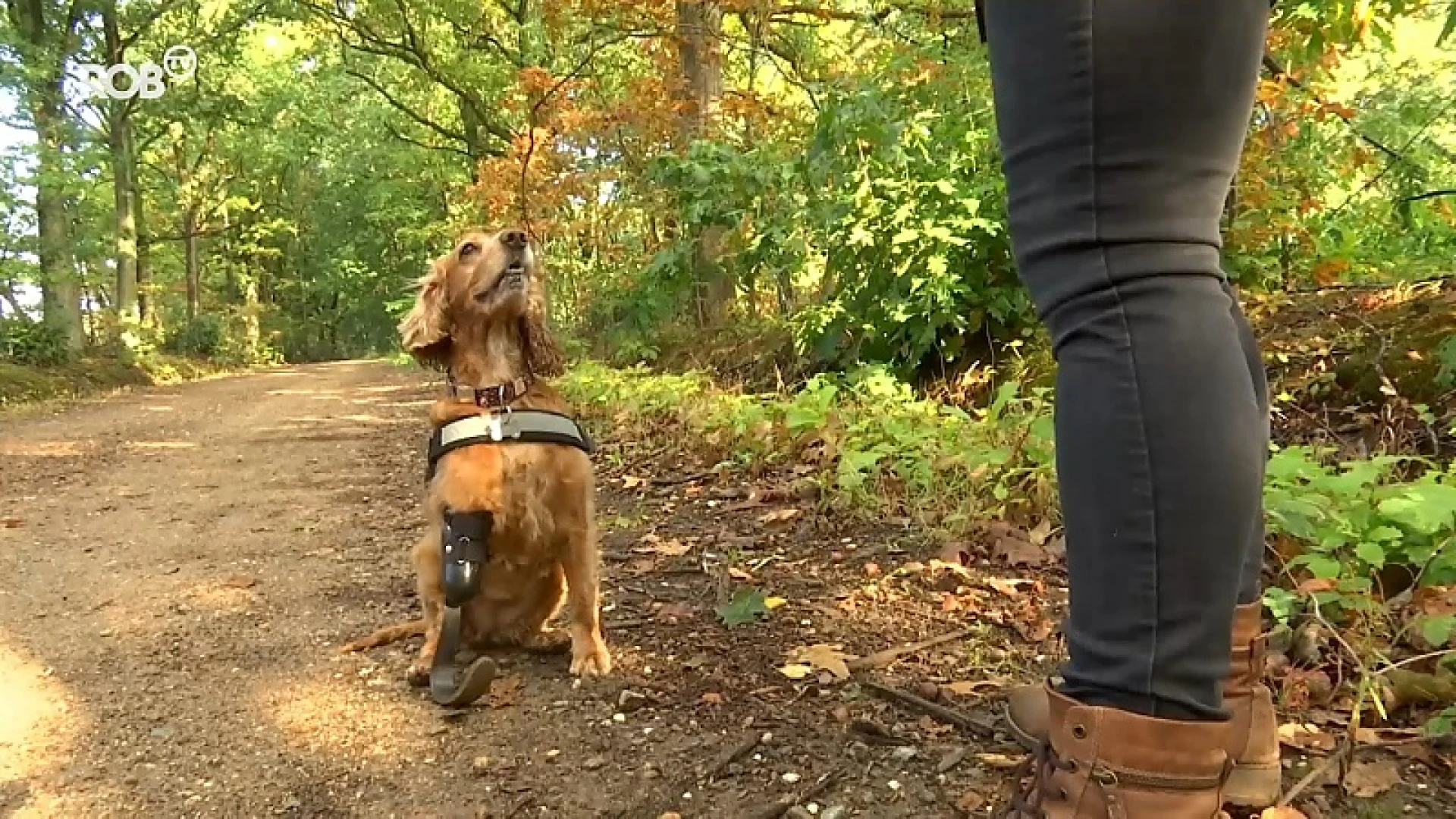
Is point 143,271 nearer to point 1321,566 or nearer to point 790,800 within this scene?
point 790,800

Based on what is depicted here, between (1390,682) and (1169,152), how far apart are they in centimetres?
152

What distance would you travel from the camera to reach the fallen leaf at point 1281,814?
5.40 ft

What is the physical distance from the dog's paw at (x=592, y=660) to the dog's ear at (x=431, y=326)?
3.72 ft

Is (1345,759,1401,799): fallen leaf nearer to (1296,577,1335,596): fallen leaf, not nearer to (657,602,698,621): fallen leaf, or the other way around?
(1296,577,1335,596): fallen leaf

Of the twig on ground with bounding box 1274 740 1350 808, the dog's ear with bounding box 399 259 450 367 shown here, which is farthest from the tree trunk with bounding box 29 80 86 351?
the twig on ground with bounding box 1274 740 1350 808

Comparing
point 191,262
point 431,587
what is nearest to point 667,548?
point 431,587

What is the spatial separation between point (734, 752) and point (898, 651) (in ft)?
2.07

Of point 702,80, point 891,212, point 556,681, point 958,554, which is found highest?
point 702,80

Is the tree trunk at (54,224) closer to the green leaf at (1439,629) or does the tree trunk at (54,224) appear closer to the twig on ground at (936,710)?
the twig on ground at (936,710)

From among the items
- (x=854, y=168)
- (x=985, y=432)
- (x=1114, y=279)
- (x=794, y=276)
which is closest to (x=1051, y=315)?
(x=1114, y=279)

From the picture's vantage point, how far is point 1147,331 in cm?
121

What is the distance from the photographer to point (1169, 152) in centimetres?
122

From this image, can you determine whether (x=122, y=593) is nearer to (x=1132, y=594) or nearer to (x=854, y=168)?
(x=1132, y=594)

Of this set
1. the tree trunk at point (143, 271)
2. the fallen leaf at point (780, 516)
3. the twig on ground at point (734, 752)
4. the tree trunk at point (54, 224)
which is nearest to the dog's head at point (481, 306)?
the fallen leaf at point (780, 516)
